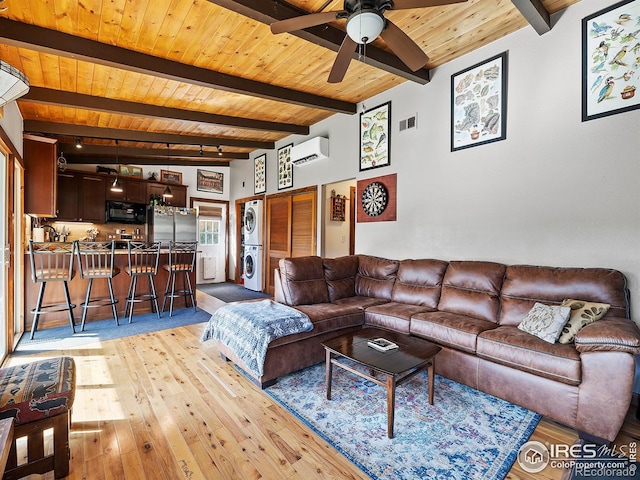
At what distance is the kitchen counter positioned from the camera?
3863mm

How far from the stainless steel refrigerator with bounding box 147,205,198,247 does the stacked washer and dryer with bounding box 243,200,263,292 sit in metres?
1.27

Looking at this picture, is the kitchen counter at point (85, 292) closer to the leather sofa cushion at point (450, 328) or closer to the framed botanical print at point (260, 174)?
the framed botanical print at point (260, 174)

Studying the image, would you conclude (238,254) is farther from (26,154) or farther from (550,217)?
(550,217)

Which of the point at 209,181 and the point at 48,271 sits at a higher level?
the point at 209,181

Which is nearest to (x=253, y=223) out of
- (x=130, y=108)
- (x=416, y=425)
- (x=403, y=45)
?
(x=130, y=108)

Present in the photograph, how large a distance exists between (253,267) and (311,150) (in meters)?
2.99

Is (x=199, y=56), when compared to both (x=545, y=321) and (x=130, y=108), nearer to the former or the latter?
(x=130, y=108)

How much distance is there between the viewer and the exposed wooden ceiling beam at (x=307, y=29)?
216 centimetres

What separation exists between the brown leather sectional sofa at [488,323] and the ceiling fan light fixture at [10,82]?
2.16m

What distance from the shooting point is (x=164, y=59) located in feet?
9.82

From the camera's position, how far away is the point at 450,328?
255 centimetres

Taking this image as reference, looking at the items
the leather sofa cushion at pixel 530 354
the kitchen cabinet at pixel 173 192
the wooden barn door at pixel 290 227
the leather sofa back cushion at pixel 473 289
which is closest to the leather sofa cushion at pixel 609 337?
the leather sofa cushion at pixel 530 354

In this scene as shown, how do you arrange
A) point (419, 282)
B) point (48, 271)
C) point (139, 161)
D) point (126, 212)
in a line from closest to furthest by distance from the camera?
point (419, 282), point (48, 271), point (126, 212), point (139, 161)

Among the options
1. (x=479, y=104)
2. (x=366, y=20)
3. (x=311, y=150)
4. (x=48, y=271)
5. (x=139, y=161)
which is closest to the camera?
(x=366, y=20)
